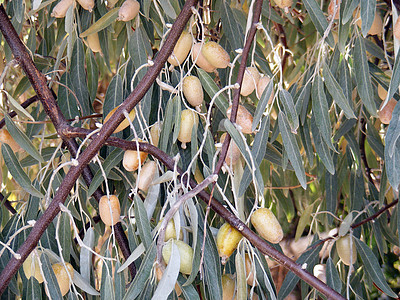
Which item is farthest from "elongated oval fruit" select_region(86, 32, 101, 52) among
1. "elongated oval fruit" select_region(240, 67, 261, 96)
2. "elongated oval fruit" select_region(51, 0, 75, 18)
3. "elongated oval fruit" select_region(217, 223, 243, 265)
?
"elongated oval fruit" select_region(217, 223, 243, 265)

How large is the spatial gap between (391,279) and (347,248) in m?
2.00

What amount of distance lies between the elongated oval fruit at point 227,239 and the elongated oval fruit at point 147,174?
14 centimetres

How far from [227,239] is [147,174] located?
162 millimetres

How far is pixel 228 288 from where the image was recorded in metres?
0.79

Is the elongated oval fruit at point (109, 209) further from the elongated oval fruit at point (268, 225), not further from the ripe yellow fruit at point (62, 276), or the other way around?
the elongated oval fruit at point (268, 225)

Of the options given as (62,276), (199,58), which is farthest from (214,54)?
(62,276)

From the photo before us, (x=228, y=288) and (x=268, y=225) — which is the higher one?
(x=268, y=225)

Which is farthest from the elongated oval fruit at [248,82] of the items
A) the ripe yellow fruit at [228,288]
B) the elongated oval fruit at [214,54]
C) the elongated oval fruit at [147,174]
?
the ripe yellow fruit at [228,288]

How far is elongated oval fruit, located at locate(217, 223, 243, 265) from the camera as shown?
71 centimetres

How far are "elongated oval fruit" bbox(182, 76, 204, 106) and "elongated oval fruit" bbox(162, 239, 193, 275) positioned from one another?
0.24m

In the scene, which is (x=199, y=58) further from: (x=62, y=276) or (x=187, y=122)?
(x=62, y=276)

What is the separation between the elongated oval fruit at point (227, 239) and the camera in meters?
0.71

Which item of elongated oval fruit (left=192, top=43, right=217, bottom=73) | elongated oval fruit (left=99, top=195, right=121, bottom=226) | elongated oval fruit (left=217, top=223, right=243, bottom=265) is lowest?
elongated oval fruit (left=217, top=223, right=243, bottom=265)

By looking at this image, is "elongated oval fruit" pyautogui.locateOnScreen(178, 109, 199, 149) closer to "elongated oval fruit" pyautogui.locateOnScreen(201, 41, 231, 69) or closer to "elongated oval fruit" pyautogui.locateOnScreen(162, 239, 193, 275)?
"elongated oval fruit" pyautogui.locateOnScreen(201, 41, 231, 69)
